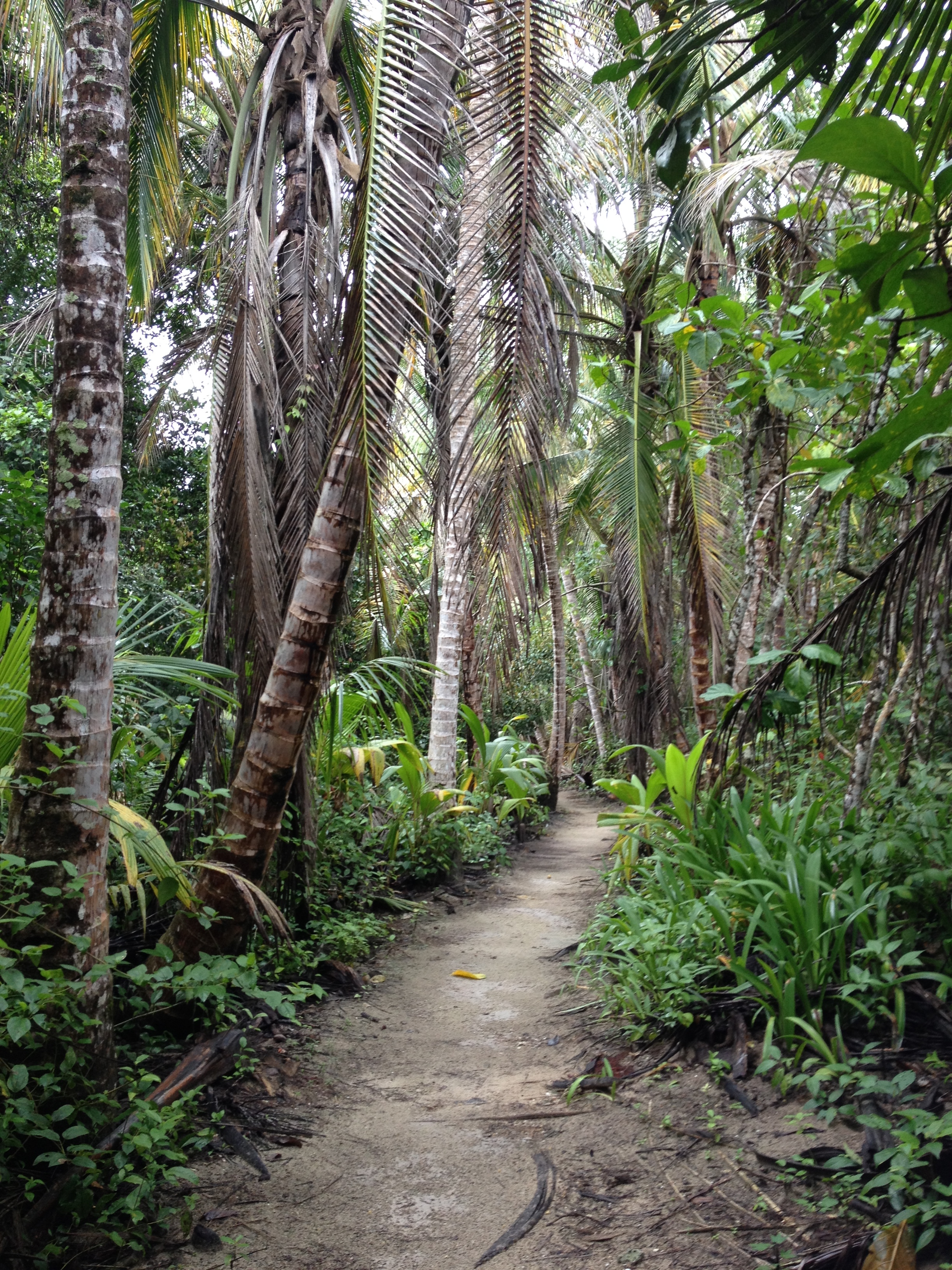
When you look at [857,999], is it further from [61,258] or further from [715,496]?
[715,496]

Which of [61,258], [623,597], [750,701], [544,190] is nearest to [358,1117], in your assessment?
[750,701]

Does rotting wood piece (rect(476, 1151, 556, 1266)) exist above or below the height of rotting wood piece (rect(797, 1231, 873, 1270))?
below

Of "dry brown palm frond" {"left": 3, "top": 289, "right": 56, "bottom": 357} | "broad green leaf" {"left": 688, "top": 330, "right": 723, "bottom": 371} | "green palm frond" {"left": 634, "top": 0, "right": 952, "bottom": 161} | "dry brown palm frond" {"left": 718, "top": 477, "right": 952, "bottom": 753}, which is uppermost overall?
"dry brown palm frond" {"left": 3, "top": 289, "right": 56, "bottom": 357}

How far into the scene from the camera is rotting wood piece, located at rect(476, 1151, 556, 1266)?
8.07 feet

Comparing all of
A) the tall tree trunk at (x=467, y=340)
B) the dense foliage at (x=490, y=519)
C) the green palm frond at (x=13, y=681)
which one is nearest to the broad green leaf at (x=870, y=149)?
the dense foliage at (x=490, y=519)

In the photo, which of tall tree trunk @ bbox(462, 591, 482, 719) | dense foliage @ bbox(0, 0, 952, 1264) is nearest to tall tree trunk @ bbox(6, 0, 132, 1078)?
dense foliage @ bbox(0, 0, 952, 1264)

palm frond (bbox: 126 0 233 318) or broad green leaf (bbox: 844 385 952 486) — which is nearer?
broad green leaf (bbox: 844 385 952 486)

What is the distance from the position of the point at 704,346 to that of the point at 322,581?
6.17 ft

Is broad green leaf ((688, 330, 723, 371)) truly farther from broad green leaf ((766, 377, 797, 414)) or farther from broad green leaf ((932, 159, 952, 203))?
broad green leaf ((932, 159, 952, 203))

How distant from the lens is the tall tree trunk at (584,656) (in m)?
16.2

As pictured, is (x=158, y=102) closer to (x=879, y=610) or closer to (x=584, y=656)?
(x=879, y=610)

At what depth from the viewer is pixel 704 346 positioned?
11.9 feet

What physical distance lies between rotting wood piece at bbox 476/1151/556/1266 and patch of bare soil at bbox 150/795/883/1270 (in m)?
0.02

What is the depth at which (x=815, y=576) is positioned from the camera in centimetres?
498
